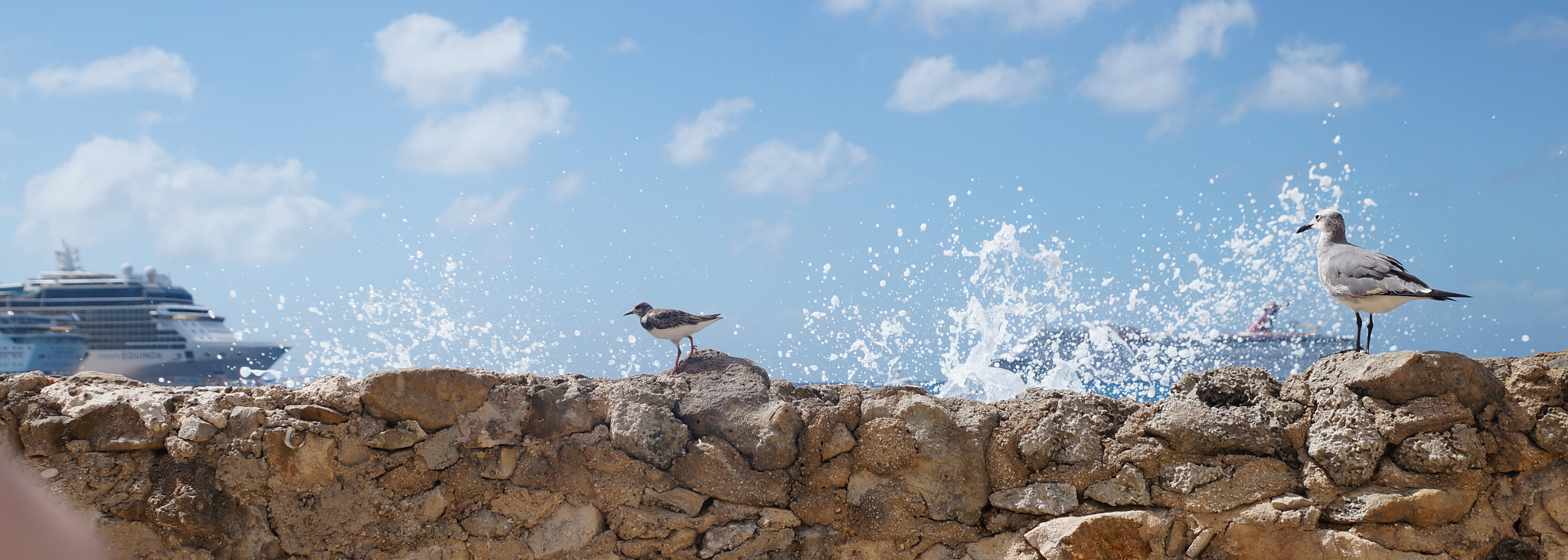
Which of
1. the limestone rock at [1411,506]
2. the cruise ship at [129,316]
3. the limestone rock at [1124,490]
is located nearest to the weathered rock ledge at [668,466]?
the limestone rock at [1124,490]

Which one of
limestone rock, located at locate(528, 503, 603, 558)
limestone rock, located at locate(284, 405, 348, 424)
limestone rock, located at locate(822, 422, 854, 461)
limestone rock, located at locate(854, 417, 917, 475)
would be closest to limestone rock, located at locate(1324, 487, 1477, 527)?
limestone rock, located at locate(854, 417, 917, 475)

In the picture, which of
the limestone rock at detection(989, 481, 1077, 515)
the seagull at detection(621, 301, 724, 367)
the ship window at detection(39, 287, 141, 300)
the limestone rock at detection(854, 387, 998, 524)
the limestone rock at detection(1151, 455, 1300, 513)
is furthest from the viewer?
the ship window at detection(39, 287, 141, 300)

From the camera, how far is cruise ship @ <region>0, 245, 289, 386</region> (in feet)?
133

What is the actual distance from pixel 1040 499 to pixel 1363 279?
68.9 inches

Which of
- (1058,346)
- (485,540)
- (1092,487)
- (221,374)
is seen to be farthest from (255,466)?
(221,374)

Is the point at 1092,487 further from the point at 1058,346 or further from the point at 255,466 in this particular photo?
the point at 1058,346

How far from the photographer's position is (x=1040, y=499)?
12.7 feet

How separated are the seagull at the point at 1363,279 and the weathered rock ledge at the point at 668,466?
26cm

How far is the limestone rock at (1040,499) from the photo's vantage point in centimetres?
384

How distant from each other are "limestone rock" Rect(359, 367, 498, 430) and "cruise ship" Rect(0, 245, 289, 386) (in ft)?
149

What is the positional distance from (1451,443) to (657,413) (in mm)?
3573

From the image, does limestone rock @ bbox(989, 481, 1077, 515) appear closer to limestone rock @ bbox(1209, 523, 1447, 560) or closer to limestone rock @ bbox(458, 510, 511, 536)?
limestone rock @ bbox(1209, 523, 1447, 560)

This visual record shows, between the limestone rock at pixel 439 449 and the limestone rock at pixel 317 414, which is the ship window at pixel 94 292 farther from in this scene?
the limestone rock at pixel 439 449

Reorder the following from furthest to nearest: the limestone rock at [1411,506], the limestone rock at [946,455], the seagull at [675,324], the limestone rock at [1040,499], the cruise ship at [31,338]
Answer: the cruise ship at [31,338] → the seagull at [675,324] → the limestone rock at [946,455] → the limestone rock at [1040,499] → the limestone rock at [1411,506]
